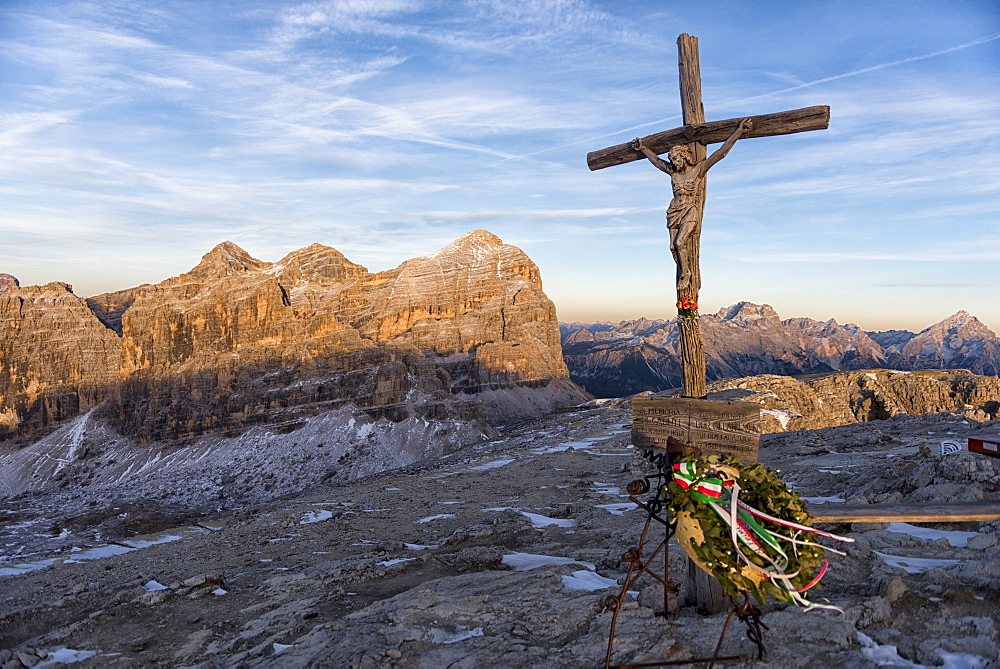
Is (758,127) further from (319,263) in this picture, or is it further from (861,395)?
(319,263)

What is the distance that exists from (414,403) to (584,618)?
70.5m

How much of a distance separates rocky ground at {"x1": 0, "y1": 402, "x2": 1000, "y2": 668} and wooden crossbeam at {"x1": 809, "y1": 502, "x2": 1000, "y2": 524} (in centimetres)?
85

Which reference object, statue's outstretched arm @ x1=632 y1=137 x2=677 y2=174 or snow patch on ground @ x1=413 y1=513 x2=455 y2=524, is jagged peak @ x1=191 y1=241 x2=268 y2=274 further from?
statue's outstretched arm @ x1=632 y1=137 x2=677 y2=174

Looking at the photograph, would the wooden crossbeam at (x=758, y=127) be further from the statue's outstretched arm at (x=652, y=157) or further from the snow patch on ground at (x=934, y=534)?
the snow patch on ground at (x=934, y=534)

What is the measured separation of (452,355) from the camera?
119 m

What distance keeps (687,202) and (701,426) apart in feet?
8.61

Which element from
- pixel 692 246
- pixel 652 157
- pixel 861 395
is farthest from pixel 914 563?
pixel 861 395

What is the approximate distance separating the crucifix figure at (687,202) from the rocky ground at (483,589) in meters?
3.79

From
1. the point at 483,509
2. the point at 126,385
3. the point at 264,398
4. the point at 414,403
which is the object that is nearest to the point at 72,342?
the point at 126,385

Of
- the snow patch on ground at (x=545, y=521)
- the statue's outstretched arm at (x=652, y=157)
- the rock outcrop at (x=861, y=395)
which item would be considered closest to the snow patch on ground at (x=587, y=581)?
the snow patch on ground at (x=545, y=521)

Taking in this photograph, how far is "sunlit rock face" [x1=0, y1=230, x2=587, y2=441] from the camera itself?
3361 inches

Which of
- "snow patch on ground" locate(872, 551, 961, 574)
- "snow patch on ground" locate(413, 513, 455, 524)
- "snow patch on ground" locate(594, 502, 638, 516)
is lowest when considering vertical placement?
"snow patch on ground" locate(413, 513, 455, 524)

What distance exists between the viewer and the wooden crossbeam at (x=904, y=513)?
20.1 feet

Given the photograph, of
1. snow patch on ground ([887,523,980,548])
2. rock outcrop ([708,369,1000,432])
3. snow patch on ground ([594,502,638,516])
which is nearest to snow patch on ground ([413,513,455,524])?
snow patch on ground ([594,502,638,516])
